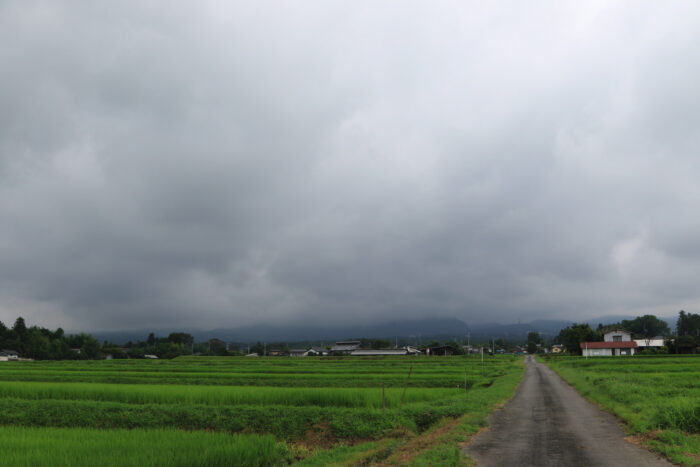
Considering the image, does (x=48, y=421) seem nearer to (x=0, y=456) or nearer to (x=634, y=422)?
(x=0, y=456)

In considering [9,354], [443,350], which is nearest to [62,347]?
[9,354]

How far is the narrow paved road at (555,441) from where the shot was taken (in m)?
12.0

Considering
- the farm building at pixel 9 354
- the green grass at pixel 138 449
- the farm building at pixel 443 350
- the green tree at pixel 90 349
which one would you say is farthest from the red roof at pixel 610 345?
the farm building at pixel 9 354

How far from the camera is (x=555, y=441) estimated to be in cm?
1430

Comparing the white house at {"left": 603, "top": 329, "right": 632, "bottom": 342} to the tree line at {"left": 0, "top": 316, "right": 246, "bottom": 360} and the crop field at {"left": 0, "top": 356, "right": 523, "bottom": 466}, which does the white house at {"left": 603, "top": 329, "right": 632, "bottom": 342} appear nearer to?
the crop field at {"left": 0, "top": 356, "right": 523, "bottom": 466}

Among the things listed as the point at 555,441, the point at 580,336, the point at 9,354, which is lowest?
the point at 9,354

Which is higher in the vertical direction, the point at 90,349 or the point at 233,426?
the point at 233,426

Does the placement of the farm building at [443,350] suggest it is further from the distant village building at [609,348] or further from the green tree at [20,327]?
the green tree at [20,327]

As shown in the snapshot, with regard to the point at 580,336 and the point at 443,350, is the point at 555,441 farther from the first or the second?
the point at 443,350

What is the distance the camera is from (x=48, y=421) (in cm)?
2183

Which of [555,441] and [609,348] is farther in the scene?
[609,348]

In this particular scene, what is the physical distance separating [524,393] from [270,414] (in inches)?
705

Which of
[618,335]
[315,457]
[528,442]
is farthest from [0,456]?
[618,335]

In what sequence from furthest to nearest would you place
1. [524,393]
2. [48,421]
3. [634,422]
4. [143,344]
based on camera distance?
1. [143,344]
2. [524,393]
3. [48,421]
4. [634,422]
